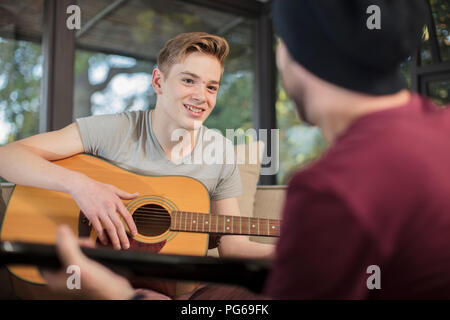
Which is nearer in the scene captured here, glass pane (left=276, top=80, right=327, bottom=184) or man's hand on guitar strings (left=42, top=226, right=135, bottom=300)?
man's hand on guitar strings (left=42, top=226, right=135, bottom=300)

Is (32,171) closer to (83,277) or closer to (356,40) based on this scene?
(83,277)

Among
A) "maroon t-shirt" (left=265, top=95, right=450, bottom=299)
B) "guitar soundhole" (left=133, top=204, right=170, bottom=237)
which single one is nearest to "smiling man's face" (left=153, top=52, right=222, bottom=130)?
"guitar soundhole" (left=133, top=204, right=170, bottom=237)

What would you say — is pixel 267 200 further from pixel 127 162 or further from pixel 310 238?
pixel 310 238

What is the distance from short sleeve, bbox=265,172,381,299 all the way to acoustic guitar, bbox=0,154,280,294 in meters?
0.69

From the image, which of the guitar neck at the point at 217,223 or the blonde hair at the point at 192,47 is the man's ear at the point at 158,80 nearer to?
the blonde hair at the point at 192,47

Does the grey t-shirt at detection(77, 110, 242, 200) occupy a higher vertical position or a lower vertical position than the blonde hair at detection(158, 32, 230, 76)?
lower

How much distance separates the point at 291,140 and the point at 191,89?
6.23 ft

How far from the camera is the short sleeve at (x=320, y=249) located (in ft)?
1.44

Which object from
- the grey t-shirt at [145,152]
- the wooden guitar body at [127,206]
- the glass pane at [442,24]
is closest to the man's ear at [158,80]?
the grey t-shirt at [145,152]

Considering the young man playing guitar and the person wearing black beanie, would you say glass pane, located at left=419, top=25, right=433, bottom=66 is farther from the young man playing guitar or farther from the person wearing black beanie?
the person wearing black beanie

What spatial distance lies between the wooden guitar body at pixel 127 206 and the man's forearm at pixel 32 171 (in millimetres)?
39

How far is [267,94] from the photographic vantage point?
3213 mm

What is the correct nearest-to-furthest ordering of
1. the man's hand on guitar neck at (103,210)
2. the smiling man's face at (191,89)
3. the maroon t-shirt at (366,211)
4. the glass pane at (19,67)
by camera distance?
1. the maroon t-shirt at (366,211)
2. the man's hand on guitar neck at (103,210)
3. the smiling man's face at (191,89)
4. the glass pane at (19,67)

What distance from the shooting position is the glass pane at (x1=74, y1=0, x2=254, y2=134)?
3.06 m
